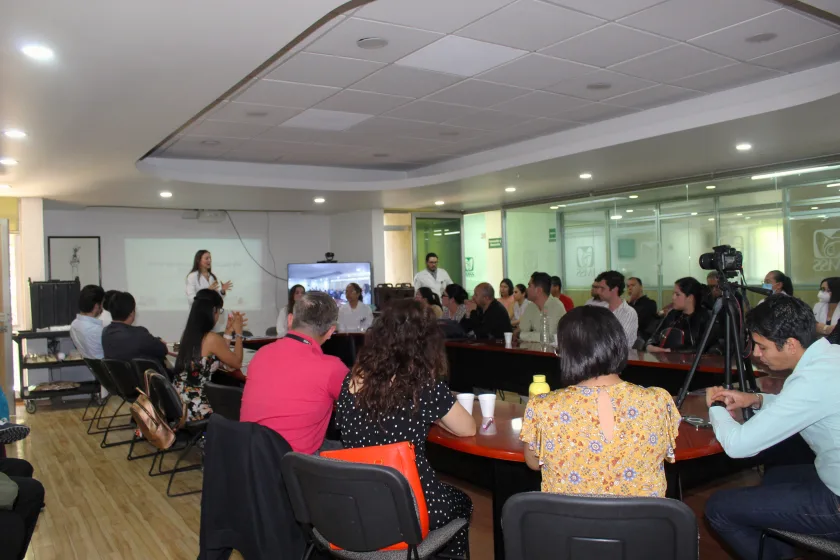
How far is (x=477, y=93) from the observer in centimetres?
558

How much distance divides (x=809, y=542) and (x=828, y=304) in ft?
17.6

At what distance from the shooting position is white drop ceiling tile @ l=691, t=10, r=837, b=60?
13.6ft

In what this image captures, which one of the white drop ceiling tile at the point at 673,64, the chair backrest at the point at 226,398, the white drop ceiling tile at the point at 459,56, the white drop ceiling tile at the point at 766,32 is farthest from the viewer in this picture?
the white drop ceiling tile at the point at 673,64

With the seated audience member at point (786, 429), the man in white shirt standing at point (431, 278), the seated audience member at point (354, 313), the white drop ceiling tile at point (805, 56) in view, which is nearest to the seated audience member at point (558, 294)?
the man in white shirt standing at point (431, 278)

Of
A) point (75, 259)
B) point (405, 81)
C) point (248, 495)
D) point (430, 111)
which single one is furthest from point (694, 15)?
point (75, 259)

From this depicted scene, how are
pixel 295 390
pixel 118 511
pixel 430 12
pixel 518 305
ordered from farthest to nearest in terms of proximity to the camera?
pixel 518 305 < pixel 118 511 < pixel 430 12 < pixel 295 390

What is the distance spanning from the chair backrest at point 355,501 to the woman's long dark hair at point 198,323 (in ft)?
8.24

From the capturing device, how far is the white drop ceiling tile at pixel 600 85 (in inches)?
204

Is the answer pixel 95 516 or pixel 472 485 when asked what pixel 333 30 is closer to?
pixel 472 485

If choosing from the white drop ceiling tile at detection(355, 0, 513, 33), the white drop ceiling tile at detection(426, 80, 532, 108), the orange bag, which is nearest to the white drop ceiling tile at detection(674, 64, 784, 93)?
the white drop ceiling tile at detection(426, 80, 532, 108)

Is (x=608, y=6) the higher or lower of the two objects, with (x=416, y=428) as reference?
higher

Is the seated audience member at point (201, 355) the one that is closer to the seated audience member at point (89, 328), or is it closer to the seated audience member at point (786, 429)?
the seated audience member at point (89, 328)

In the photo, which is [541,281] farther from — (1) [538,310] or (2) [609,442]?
(2) [609,442]

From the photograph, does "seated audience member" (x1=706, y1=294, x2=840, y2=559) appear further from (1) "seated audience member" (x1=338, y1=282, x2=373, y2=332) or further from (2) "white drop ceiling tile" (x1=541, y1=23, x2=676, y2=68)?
(1) "seated audience member" (x1=338, y1=282, x2=373, y2=332)
